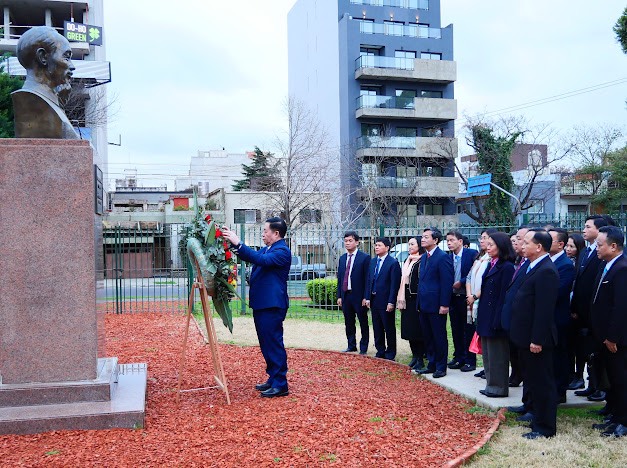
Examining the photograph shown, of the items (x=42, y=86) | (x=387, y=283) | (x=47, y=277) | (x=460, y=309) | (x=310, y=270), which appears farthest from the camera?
(x=310, y=270)

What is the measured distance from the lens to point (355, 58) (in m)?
40.5

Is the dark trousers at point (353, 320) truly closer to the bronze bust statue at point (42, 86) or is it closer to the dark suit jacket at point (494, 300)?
the dark suit jacket at point (494, 300)

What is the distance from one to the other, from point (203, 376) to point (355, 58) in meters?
35.7

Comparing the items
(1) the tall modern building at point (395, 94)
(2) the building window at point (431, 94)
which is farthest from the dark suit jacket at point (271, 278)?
(2) the building window at point (431, 94)

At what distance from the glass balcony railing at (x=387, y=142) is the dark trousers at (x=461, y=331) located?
29.5m

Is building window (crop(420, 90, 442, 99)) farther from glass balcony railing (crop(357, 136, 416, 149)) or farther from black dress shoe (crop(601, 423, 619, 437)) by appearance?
black dress shoe (crop(601, 423, 619, 437))

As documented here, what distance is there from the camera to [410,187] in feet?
121

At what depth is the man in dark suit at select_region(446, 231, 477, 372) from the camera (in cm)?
884

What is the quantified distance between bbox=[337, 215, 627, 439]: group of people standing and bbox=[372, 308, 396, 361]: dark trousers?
2 cm

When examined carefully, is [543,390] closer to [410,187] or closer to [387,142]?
[410,187]

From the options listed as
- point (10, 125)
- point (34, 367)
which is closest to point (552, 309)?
point (34, 367)

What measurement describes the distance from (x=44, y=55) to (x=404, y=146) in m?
33.7

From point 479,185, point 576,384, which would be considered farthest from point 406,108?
point 576,384

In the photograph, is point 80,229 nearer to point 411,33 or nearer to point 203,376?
point 203,376
